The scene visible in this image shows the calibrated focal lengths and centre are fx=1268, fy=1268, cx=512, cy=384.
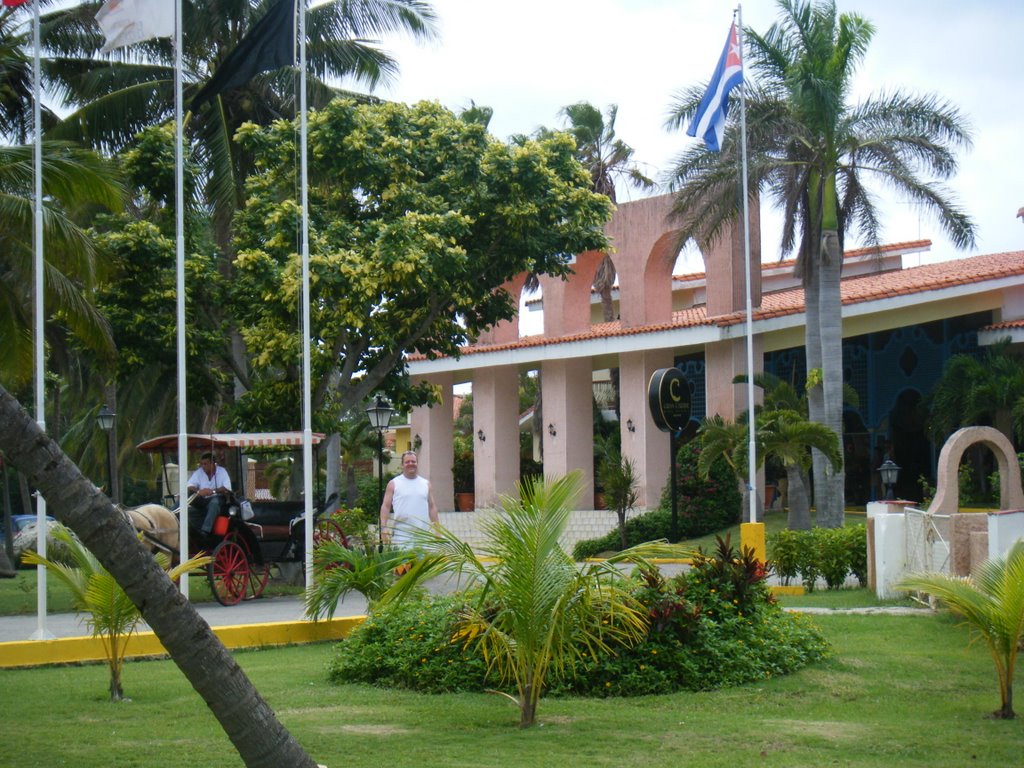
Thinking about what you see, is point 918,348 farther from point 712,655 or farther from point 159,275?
point 712,655

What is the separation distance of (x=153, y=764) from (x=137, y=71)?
791 inches

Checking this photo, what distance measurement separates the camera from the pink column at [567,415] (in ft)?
98.3

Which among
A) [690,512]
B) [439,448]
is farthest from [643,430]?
[439,448]

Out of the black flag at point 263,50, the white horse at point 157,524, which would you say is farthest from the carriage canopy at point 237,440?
the black flag at point 263,50

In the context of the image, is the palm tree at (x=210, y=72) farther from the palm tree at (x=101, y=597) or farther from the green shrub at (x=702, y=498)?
the palm tree at (x=101, y=597)

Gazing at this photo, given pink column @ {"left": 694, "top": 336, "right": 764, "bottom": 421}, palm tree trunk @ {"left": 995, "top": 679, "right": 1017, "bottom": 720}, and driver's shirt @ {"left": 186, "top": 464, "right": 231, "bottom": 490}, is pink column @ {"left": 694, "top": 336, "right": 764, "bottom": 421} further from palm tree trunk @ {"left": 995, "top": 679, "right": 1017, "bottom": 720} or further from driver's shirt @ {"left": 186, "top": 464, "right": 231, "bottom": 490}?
palm tree trunk @ {"left": 995, "top": 679, "right": 1017, "bottom": 720}

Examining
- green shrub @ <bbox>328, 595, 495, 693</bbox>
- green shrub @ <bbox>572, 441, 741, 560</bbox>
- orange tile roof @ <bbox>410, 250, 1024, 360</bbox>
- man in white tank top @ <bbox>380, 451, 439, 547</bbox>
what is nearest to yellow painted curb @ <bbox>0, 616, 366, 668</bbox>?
man in white tank top @ <bbox>380, 451, 439, 547</bbox>

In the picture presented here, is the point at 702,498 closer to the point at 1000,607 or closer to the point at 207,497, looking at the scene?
the point at 207,497

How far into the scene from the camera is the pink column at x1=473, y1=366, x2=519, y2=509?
3177 cm

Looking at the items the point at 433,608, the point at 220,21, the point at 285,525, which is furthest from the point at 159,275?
the point at 433,608

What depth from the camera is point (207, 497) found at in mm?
15742

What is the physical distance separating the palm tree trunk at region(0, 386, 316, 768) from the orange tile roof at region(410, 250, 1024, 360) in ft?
69.9

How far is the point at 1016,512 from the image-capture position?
41.8 ft

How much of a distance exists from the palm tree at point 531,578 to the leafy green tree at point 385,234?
10943 millimetres
